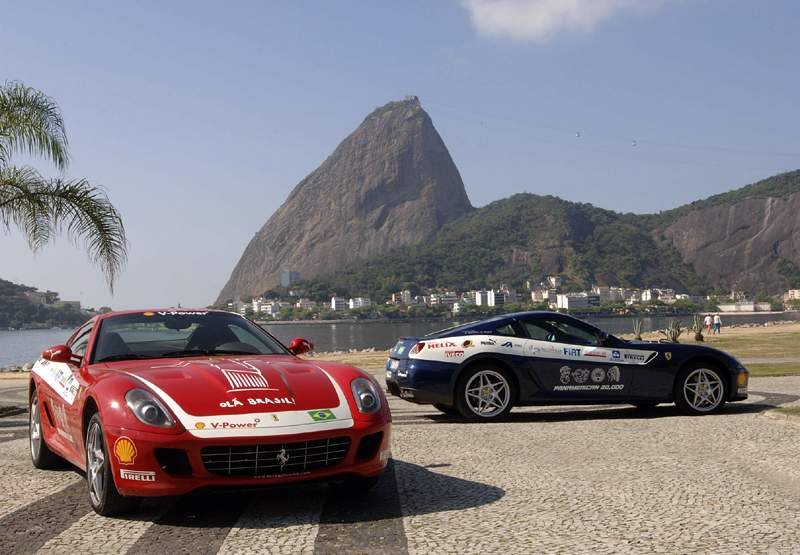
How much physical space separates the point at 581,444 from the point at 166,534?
4413mm

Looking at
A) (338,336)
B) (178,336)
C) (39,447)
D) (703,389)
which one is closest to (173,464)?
(178,336)

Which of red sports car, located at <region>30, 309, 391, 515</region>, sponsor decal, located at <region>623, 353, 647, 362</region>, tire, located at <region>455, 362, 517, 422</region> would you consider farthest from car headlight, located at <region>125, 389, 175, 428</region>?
sponsor decal, located at <region>623, 353, 647, 362</region>

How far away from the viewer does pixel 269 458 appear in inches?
202

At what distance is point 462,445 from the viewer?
8352mm

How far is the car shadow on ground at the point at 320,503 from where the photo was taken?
521cm

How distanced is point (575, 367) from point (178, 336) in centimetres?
542

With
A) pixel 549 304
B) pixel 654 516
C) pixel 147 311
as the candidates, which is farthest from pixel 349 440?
pixel 549 304

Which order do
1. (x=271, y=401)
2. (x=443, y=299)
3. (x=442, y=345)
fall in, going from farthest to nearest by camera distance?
(x=443, y=299), (x=442, y=345), (x=271, y=401)

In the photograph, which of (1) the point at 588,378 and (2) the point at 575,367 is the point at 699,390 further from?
(2) the point at 575,367

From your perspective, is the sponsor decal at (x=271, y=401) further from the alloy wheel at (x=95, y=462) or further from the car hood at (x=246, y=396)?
the alloy wheel at (x=95, y=462)

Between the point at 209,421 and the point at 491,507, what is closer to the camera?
the point at 209,421

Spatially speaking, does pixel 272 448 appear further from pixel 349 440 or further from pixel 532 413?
pixel 532 413

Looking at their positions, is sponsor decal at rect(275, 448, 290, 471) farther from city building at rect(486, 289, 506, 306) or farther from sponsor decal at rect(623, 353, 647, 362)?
city building at rect(486, 289, 506, 306)

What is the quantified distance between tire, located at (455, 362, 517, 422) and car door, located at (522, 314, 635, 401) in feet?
1.37
